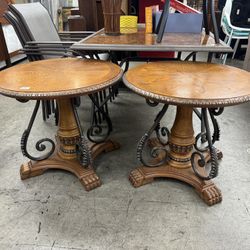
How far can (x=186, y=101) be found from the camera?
0.94 metres

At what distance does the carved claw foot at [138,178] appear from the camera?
1.38 metres

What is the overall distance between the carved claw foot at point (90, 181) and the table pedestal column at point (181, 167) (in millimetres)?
191

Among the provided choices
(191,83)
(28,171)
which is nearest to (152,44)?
(191,83)

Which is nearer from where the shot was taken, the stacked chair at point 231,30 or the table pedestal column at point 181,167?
the table pedestal column at point 181,167

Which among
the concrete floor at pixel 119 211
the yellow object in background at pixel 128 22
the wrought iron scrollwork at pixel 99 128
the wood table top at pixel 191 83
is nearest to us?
the wood table top at pixel 191 83

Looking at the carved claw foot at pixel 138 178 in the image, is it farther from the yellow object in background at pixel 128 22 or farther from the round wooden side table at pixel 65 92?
the yellow object in background at pixel 128 22

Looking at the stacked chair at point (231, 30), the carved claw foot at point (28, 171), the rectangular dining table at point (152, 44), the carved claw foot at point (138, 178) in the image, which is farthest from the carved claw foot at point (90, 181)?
the stacked chair at point (231, 30)

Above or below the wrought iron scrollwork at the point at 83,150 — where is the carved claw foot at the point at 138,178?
below

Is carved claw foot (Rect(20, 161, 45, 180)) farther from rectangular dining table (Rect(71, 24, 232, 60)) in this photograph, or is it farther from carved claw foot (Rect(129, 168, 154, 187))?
rectangular dining table (Rect(71, 24, 232, 60))

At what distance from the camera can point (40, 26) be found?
1853 millimetres

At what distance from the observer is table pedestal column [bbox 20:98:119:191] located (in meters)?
1.38

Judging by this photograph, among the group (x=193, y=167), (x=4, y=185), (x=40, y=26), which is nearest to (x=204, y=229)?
(x=193, y=167)

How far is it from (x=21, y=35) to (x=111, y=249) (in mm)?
1355

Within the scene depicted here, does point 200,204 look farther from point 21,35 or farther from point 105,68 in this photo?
point 21,35
